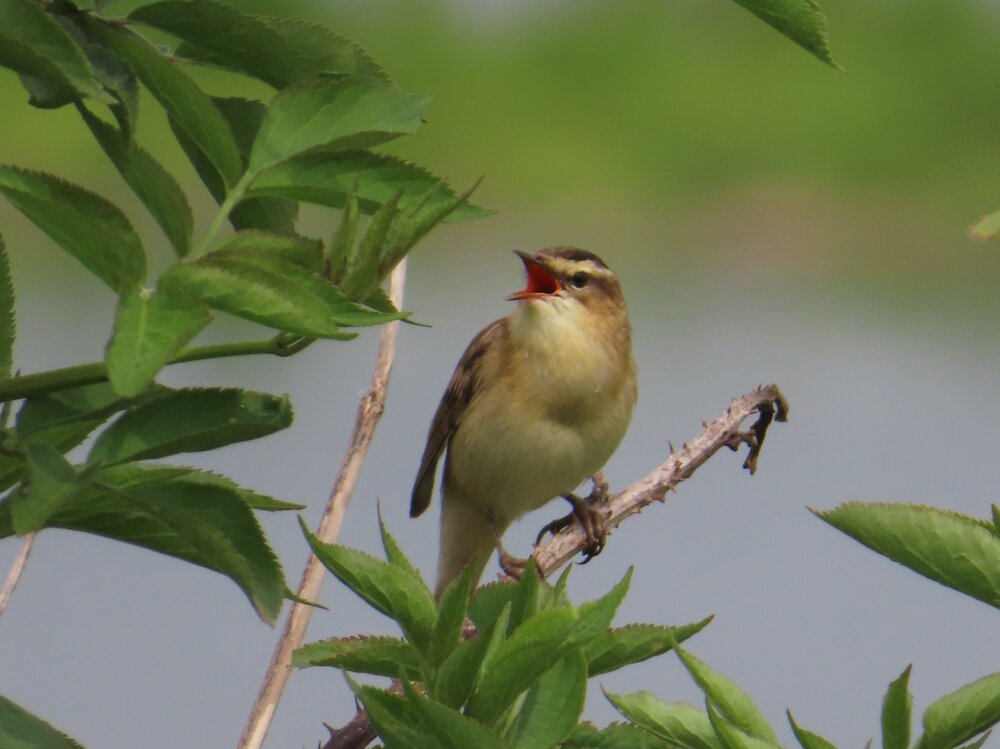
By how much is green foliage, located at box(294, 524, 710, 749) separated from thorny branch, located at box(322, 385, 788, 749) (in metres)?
0.85

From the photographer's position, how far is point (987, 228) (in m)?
1.03

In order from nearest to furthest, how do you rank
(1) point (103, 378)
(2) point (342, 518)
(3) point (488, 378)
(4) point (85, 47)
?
1. (1) point (103, 378)
2. (4) point (85, 47)
3. (2) point (342, 518)
4. (3) point (488, 378)

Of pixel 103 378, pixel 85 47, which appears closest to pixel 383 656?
pixel 103 378

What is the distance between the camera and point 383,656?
3.30 ft

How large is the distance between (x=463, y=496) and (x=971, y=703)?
263 cm

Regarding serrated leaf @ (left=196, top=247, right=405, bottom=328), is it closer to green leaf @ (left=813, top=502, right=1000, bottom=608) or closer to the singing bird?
green leaf @ (left=813, top=502, right=1000, bottom=608)

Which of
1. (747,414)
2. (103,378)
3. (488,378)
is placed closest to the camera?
(103,378)

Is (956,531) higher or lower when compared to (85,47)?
lower

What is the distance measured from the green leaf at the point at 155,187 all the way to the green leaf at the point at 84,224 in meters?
0.05

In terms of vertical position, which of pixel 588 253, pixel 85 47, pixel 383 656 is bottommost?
pixel 383 656

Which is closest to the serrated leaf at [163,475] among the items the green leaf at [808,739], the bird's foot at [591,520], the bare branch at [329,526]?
the bare branch at [329,526]

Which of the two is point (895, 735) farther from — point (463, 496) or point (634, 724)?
point (463, 496)

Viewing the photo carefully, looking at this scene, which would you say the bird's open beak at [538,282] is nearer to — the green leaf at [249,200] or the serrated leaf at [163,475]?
the green leaf at [249,200]

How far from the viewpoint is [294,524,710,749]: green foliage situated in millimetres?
895
